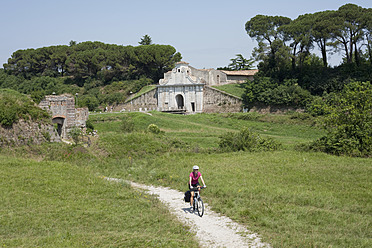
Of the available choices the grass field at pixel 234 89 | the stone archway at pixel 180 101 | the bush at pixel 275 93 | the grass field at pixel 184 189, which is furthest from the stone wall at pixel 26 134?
the stone archway at pixel 180 101

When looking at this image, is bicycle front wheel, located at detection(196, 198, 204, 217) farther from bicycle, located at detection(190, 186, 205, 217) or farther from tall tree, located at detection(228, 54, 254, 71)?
tall tree, located at detection(228, 54, 254, 71)

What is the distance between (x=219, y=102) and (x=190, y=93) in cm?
527

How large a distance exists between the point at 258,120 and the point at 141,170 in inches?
1020

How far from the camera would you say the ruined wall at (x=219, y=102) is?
170 ft

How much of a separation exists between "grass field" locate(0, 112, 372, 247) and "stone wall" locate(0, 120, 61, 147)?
62 centimetres

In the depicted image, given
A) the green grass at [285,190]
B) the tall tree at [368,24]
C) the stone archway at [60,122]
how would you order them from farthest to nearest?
1. the tall tree at [368,24]
2. the stone archway at [60,122]
3. the green grass at [285,190]

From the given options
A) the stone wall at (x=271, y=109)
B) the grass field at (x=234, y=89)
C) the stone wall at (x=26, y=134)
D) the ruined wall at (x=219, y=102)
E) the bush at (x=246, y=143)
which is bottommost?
the bush at (x=246, y=143)

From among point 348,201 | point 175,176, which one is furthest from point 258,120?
point 348,201

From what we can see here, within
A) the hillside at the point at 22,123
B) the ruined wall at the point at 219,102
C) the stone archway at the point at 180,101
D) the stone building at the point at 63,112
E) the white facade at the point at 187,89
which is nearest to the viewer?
the hillside at the point at 22,123

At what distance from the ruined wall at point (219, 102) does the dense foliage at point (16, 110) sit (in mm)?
33479

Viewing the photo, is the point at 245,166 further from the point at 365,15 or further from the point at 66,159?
the point at 365,15

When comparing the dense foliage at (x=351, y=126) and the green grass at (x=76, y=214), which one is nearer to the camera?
the green grass at (x=76, y=214)

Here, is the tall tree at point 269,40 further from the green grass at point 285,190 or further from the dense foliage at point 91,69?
the green grass at point 285,190

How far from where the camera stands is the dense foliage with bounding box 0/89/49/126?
1956cm
